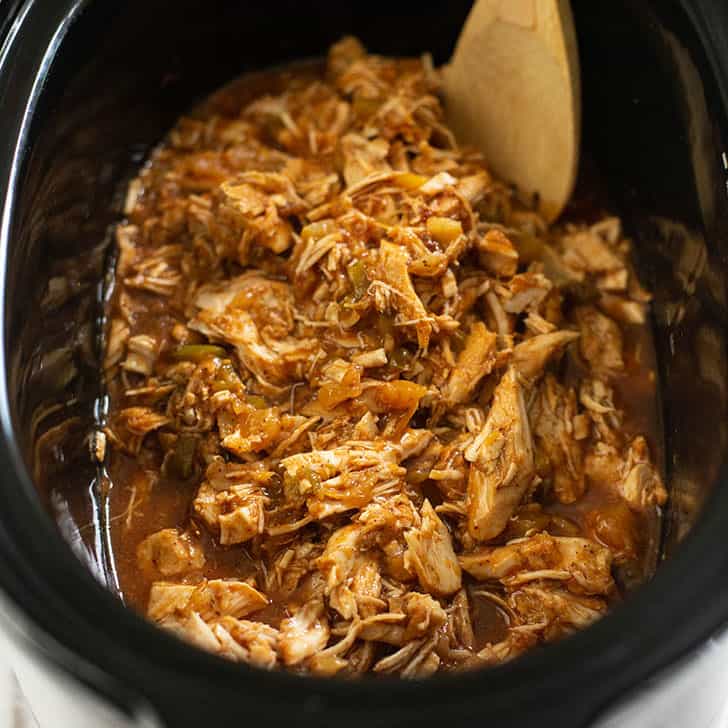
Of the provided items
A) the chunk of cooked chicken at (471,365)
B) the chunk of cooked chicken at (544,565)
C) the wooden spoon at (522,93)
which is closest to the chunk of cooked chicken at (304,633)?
the chunk of cooked chicken at (544,565)

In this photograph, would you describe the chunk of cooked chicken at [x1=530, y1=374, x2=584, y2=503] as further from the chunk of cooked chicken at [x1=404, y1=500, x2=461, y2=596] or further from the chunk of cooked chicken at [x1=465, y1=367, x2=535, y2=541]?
the chunk of cooked chicken at [x1=404, y1=500, x2=461, y2=596]

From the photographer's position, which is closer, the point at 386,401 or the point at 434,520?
the point at 434,520

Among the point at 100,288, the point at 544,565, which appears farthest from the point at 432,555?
the point at 100,288

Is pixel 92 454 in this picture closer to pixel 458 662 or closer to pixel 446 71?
pixel 458 662

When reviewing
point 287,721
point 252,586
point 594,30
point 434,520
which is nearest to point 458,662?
point 434,520

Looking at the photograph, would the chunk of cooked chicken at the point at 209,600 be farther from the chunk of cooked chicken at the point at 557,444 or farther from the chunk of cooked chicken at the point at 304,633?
the chunk of cooked chicken at the point at 557,444

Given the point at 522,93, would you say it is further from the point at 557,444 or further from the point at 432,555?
the point at 432,555

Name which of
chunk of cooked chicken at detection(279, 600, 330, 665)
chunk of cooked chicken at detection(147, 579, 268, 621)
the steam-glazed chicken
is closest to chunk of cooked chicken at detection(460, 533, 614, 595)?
the steam-glazed chicken
